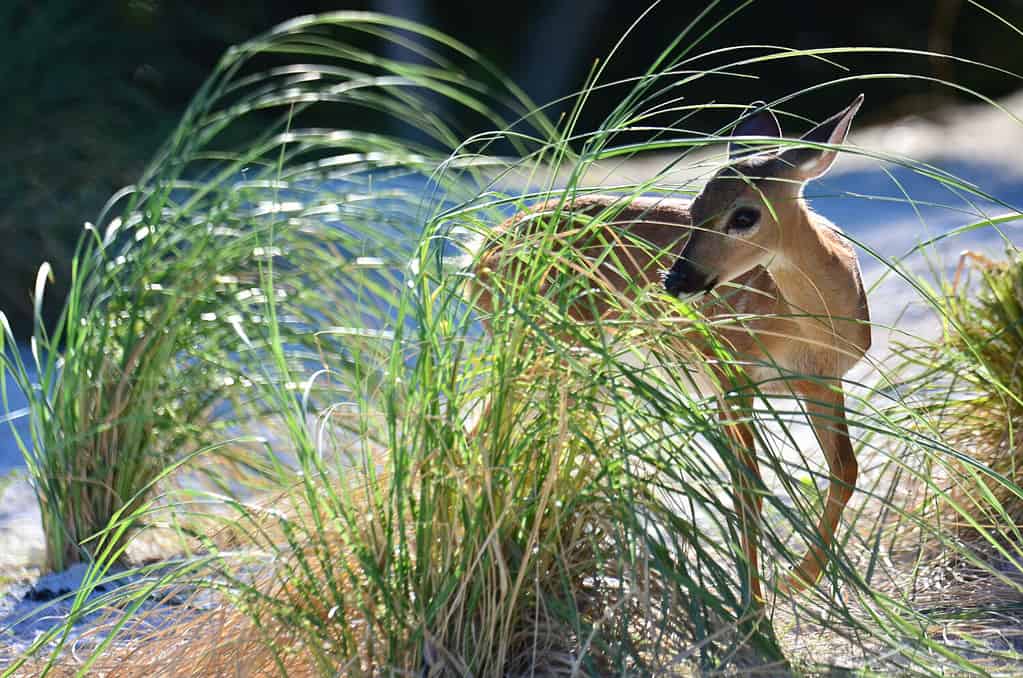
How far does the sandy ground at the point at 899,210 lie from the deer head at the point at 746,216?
845 millimetres

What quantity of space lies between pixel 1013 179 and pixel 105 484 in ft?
20.7

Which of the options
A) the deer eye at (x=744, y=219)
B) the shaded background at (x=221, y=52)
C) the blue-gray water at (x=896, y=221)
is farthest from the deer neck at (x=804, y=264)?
the blue-gray water at (x=896, y=221)

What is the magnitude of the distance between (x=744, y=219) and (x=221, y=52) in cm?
887

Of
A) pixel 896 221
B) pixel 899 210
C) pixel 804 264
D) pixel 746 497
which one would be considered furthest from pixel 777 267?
pixel 899 210

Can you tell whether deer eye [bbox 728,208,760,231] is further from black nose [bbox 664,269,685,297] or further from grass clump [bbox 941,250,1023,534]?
grass clump [bbox 941,250,1023,534]

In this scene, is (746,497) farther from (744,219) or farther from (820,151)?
(820,151)

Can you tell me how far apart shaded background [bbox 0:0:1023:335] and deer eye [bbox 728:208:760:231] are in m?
1.43

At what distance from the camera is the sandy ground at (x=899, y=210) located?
4.53 metres

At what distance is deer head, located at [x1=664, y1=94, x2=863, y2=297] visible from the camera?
9.75 feet

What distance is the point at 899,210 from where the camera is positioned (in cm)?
794

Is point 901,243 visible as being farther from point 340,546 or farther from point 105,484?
point 340,546

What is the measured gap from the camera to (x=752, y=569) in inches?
92.3

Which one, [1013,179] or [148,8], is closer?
[1013,179]

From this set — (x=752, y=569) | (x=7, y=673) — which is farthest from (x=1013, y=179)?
(x=7, y=673)
